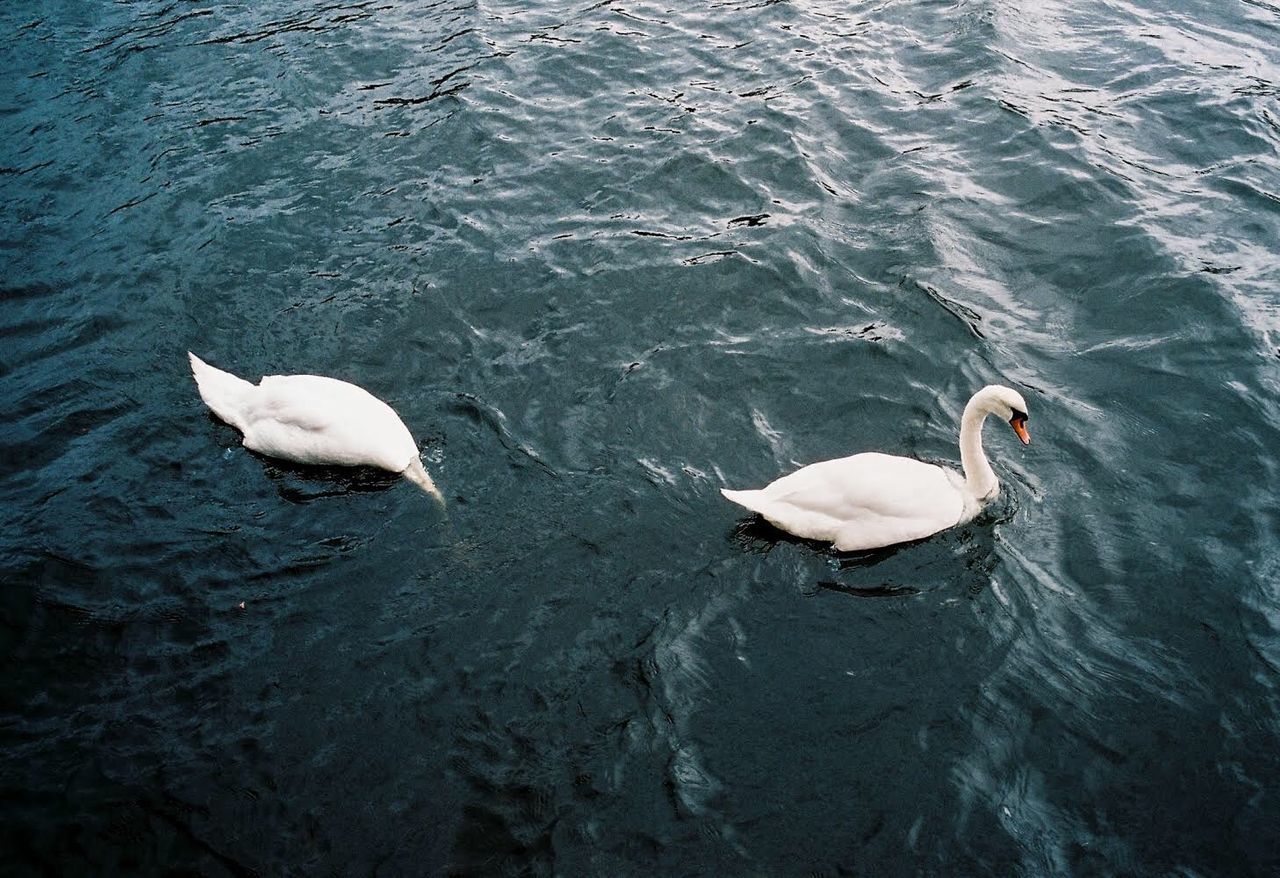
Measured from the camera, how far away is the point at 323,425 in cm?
796

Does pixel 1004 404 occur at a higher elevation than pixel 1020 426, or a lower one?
higher

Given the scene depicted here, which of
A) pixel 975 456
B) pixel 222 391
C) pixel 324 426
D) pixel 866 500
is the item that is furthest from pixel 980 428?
pixel 222 391

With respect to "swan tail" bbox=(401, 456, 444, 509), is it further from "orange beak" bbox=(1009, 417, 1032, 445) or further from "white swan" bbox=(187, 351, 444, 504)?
"orange beak" bbox=(1009, 417, 1032, 445)

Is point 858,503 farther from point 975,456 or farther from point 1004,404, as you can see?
point 1004,404

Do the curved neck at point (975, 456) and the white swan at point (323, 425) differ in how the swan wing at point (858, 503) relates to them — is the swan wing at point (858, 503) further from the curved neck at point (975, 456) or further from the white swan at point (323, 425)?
the white swan at point (323, 425)

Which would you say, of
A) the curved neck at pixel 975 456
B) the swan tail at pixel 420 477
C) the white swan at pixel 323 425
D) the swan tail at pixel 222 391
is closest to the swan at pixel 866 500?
the curved neck at pixel 975 456

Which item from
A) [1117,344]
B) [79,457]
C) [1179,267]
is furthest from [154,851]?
[1179,267]

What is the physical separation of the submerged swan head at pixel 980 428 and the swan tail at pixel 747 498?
1.66 m

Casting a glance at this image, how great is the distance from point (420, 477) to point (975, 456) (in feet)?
14.1

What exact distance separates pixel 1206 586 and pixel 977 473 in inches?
67.7

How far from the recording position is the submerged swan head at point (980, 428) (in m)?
7.48

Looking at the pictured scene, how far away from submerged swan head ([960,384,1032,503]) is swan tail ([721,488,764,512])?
166 centimetres

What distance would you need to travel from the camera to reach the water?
5.88 meters

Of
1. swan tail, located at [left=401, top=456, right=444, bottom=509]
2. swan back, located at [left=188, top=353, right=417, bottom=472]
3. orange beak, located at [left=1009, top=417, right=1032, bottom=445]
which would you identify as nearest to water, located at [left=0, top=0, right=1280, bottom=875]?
swan tail, located at [left=401, top=456, right=444, bottom=509]
